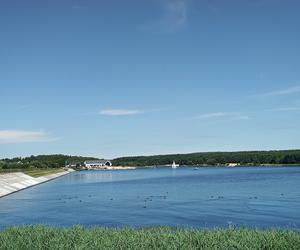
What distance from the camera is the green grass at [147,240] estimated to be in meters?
16.2

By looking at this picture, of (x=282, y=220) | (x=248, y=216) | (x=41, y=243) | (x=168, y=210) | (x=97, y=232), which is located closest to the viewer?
(x=41, y=243)

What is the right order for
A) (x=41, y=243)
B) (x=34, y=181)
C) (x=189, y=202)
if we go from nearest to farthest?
(x=41, y=243) → (x=189, y=202) → (x=34, y=181)

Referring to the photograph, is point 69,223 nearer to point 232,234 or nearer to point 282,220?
point 282,220

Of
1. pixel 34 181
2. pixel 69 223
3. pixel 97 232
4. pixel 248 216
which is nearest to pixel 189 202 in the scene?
pixel 248 216

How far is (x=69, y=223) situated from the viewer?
1658 inches

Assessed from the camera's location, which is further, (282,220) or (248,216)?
(248,216)

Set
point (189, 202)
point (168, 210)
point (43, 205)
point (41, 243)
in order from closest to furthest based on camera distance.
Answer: point (41, 243) → point (168, 210) → point (189, 202) → point (43, 205)

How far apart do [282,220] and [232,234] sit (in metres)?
23.1

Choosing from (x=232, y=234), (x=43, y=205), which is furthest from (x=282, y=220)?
(x=43, y=205)

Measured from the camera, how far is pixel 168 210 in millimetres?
50250

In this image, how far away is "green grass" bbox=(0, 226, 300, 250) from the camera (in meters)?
16.2

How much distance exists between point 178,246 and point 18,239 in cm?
635

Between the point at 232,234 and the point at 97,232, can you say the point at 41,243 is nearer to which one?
the point at 97,232

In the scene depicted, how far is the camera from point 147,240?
17438mm
